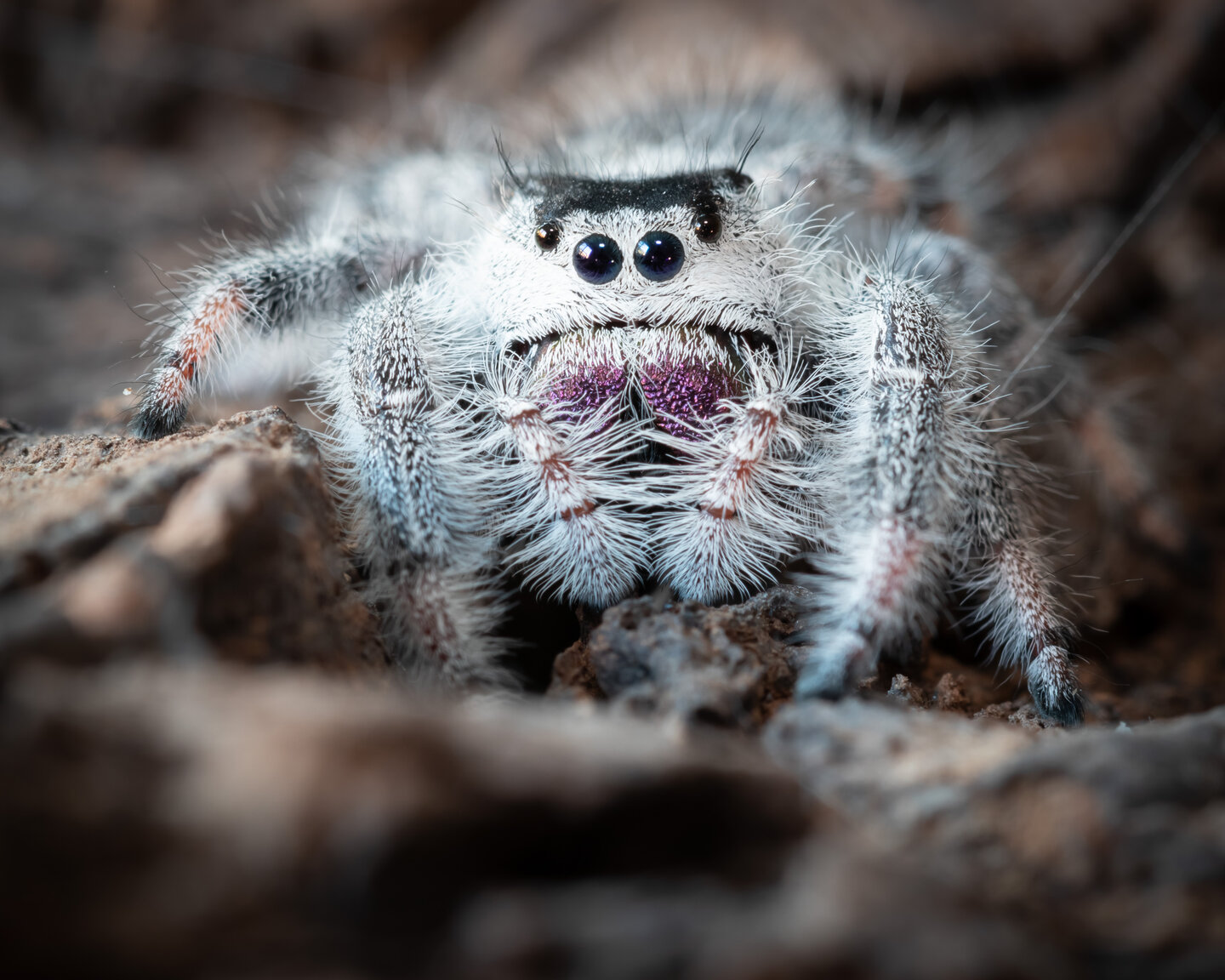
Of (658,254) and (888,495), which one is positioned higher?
(658,254)

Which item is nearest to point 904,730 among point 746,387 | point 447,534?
point 746,387

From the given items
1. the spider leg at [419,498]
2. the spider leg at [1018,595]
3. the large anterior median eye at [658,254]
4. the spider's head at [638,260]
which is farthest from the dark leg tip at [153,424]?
the spider leg at [1018,595]

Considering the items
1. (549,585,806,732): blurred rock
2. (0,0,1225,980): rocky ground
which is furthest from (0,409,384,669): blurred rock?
(549,585,806,732): blurred rock

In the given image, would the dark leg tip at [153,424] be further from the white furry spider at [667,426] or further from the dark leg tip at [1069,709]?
the dark leg tip at [1069,709]

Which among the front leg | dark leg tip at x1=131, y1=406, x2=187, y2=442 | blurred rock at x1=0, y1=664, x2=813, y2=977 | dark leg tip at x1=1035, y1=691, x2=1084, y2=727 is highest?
dark leg tip at x1=131, y1=406, x2=187, y2=442

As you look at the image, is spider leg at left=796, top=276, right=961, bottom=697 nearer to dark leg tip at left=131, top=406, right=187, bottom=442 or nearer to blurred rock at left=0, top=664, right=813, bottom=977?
blurred rock at left=0, top=664, right=813, bottom=977

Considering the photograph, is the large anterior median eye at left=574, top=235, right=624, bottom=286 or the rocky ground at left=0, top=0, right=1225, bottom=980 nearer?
the rocky ground at left=0, top=0, right=1225, bottom=980

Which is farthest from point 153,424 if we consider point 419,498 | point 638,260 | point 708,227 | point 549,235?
point 708,227

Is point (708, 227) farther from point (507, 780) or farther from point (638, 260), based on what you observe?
point (507, 780)
